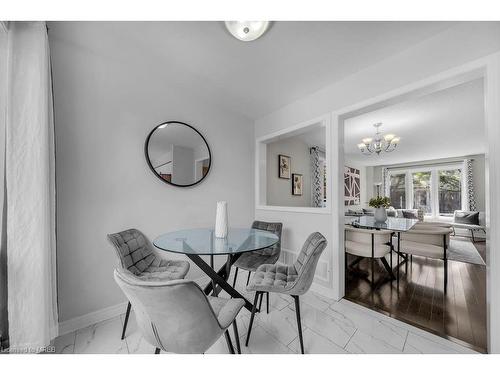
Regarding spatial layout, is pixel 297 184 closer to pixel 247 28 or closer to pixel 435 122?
pixel 435 122

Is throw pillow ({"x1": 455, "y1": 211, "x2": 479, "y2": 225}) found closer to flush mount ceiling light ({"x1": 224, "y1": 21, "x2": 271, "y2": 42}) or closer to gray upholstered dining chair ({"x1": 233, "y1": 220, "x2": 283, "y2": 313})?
gray upholstered dining chair ({"x1": 233, "y1": 220, "x2": 283, "y2": 313})

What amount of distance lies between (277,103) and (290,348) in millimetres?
2574

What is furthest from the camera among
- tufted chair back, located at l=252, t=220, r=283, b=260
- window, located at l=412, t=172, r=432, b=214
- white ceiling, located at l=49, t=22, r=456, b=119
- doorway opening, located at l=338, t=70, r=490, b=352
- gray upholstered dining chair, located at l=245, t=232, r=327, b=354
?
window, located at l=412, t=172, r=432, b=214

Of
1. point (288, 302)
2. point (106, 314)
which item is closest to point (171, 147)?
point (106, 314)

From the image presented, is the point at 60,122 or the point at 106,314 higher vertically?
the point at 60,122

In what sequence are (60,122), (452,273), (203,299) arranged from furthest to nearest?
(452,273) → (60,122) → (203,299)

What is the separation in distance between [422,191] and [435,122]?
4.96 m

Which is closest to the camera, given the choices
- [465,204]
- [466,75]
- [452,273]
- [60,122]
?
[466,75]

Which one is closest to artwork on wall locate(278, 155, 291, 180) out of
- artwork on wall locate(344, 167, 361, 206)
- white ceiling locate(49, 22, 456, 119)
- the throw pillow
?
white ceiling locate(49, 22, 456, 119)

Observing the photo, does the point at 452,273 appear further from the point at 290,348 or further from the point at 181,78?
the point at 181,78

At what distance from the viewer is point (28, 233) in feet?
4.07

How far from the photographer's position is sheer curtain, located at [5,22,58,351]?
47.8 inches

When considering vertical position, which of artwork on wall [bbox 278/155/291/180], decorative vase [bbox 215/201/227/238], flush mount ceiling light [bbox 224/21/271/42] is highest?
flush mount ceiling light [bbox 224/21/271/42]

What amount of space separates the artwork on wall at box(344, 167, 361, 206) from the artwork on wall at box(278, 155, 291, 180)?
12.8 feet
